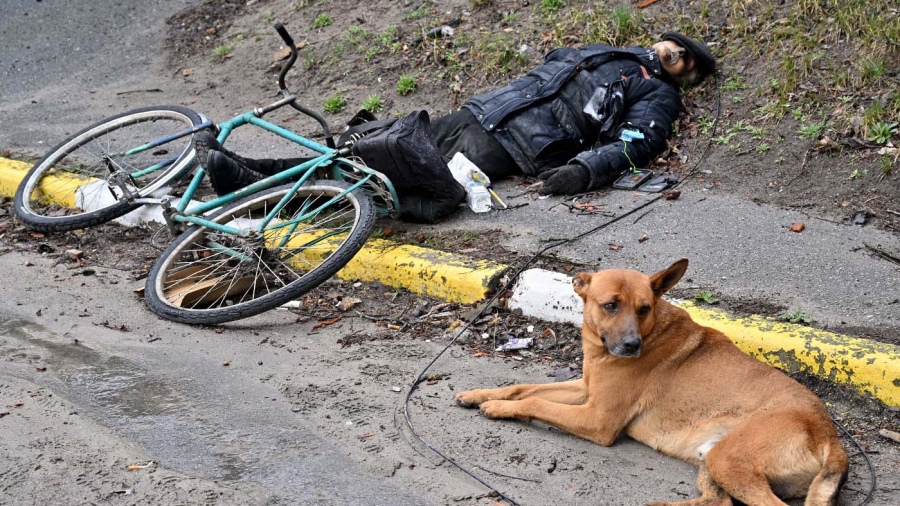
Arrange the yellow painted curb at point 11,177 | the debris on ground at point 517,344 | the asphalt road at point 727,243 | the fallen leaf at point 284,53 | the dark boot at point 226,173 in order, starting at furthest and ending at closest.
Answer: the fallen leaf at point 284,53
the yellow painted curb at point 11,177
the dark boot at point 226,173
the debris on ground at point 517,344
the asphalt road at point 727,243

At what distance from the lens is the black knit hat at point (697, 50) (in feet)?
22.6

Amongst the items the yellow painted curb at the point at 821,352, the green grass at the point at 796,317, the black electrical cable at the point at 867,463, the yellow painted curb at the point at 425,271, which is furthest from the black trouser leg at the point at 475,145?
the black electrical cable at the point at 867,463

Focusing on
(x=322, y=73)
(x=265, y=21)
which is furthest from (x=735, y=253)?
(x=265, y=21)

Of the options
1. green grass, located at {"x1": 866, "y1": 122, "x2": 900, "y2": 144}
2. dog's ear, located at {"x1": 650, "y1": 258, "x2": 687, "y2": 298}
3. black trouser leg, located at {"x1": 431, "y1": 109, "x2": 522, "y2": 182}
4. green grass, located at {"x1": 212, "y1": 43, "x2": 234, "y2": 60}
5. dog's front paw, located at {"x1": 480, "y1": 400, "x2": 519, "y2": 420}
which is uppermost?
green grass, located at {"x1": 212, "y1": 43, "x2": 234, "y2": 60}

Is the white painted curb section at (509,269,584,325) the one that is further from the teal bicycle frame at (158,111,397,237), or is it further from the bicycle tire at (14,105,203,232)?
the bicycle tire at (14,105,203,232)

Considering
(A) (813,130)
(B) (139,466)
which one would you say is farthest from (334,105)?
(B) (139,466)

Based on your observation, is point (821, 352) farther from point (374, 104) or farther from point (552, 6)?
point (552, 6)

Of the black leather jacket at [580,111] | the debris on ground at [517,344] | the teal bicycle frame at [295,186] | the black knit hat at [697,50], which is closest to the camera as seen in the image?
the debris on ground at [517,344]

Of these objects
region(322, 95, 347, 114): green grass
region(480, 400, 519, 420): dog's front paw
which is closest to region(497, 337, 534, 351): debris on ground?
region(480, 400, 519, 420): dog's front paw

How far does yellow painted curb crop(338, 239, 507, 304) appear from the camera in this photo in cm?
512

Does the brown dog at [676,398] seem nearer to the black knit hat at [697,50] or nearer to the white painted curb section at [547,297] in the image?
the white painted curb section at [547,297]

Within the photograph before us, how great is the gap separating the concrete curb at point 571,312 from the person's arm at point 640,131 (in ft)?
4.60

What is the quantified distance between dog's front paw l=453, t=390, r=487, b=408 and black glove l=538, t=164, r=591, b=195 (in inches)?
95.4

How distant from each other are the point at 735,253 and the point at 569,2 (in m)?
3.93
